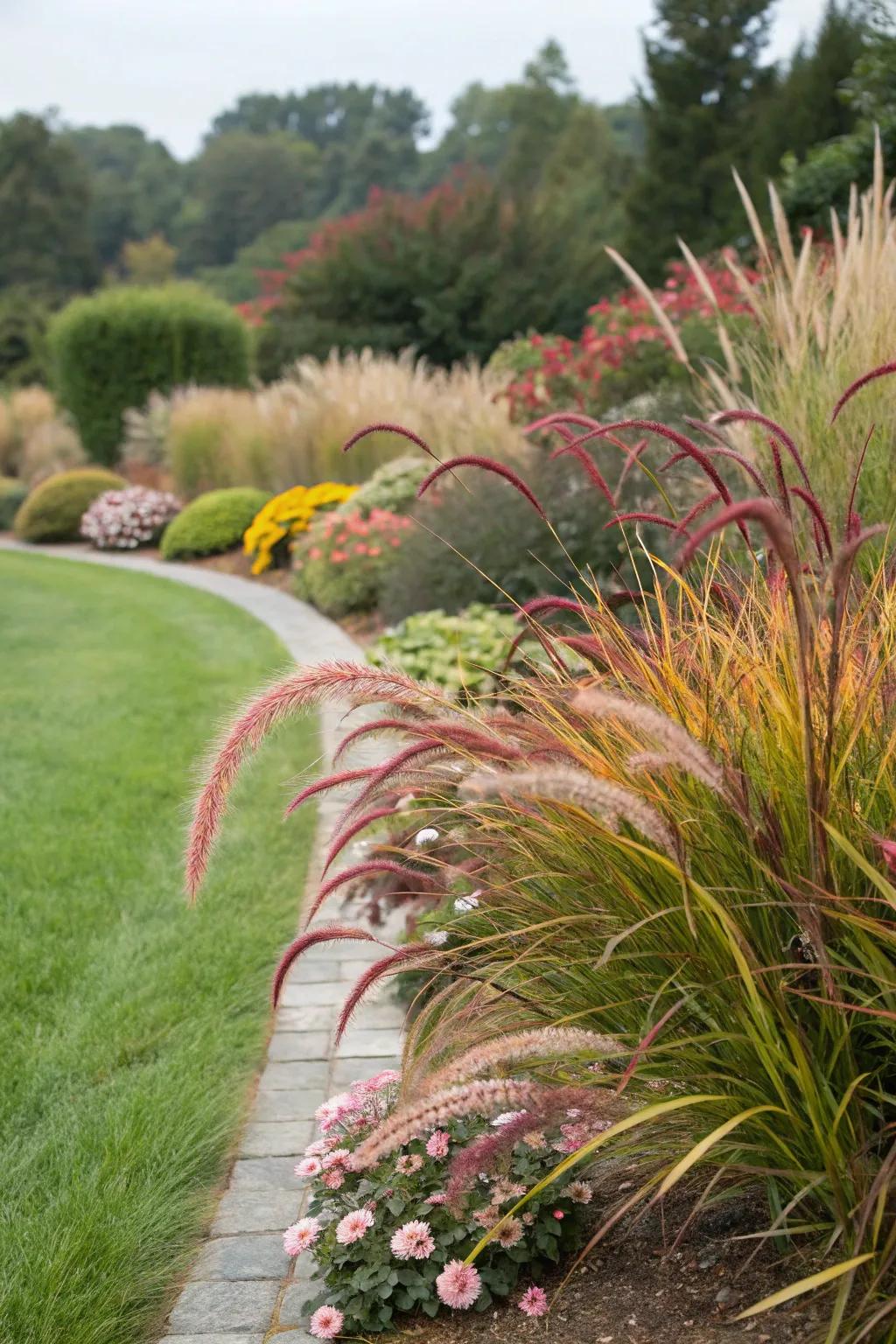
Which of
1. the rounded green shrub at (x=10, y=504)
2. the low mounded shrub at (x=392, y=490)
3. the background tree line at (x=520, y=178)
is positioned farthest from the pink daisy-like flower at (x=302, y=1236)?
the rounded green shrub at (x=10, y=504)

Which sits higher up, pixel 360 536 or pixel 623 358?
pixel 623 358

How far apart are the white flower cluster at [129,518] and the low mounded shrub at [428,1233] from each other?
Answer: 1343cm

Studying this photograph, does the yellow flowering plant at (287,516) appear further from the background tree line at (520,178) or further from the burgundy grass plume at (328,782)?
the burgundy grass plume at (328,782)

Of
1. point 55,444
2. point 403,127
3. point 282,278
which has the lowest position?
point 55,444

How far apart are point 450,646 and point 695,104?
26.1m

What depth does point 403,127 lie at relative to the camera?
7388cm

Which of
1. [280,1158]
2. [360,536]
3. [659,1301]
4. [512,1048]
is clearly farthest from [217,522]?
[512,1048]

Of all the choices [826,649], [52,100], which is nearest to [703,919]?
[826,649]

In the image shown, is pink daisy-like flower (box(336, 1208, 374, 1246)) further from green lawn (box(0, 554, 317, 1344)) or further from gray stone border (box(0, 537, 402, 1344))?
green lawn (box(0, 554, 317, 1344))

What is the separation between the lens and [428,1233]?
1.98 meters

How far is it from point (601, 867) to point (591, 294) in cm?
2173

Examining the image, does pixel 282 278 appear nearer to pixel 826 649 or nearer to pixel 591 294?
pixel 591 294

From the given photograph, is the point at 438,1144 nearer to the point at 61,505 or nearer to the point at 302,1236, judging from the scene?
the point at 302,1236

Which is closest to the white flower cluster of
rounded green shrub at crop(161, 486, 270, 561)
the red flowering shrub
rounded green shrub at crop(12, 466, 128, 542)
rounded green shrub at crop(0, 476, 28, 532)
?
rounded green shrub at crop(12, 466, 128, 542)
